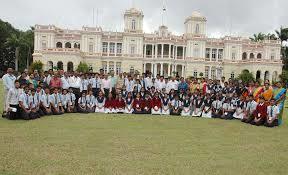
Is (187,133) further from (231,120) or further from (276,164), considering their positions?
(231,120)

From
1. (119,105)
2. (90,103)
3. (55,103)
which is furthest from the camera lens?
(119,105)

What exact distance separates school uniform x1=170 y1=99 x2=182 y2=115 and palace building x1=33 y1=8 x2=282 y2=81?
1595 inches

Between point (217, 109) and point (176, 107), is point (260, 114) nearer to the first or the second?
point (217, 109)

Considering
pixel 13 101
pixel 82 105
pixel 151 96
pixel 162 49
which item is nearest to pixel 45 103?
→ pixel 13 101

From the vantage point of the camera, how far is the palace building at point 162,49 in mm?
55500

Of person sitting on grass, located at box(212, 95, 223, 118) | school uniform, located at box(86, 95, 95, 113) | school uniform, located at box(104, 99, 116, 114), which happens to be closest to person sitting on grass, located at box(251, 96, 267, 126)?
person sitting on grass, located at box(212, 95, 223, 118)

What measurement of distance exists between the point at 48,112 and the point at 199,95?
6.56 metres

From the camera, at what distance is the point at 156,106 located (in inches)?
574

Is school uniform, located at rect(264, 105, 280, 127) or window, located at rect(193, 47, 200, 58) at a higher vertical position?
window, located at rect(193, 47, 200, 58)

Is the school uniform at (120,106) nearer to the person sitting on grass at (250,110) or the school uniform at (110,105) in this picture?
the school uniform at (110,105)

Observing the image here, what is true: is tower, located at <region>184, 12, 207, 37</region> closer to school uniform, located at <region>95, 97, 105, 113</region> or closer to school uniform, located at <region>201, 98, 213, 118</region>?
school uniform, located at <region>201, 98, 213, 118</region>

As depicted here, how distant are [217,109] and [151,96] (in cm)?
Result: 293

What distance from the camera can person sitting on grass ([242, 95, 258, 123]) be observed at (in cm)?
1268

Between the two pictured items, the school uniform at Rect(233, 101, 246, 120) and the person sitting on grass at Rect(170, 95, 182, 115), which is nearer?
the school uniform at Rect(233, 101, 246, 120)
